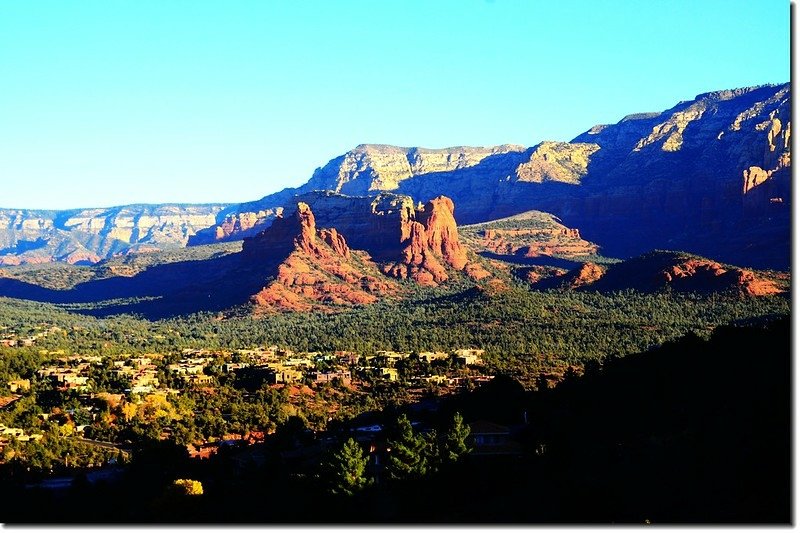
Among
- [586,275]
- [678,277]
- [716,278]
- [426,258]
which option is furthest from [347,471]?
[426,258]

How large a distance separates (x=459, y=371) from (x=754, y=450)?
2274 inches

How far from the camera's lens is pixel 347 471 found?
138 ft

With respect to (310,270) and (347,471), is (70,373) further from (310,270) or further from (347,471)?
Result: (310,270)

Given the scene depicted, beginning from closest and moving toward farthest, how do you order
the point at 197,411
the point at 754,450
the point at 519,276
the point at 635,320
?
the point at 754,450 → the point at 197,411 → the point at 635,320 → the point at 519,276

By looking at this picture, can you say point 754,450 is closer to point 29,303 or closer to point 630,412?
point 630,412

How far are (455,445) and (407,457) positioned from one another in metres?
2.55

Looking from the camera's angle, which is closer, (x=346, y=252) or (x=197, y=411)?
(x=197, y=411)

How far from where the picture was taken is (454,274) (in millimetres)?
191500

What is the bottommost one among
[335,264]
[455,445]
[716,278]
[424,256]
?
[455,445]

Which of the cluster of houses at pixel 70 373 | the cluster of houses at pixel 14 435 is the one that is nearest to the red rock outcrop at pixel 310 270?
the cluster of houses at pixel 70 373

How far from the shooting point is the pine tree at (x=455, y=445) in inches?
1747

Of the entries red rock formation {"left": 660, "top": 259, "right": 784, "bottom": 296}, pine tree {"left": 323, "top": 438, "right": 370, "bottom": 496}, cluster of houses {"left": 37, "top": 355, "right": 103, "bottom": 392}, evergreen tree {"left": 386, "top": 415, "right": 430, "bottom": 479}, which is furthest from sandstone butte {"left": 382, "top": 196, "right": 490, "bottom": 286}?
pine tree {"left": 323, "top": 438, "right": 370, "bottom": 496}

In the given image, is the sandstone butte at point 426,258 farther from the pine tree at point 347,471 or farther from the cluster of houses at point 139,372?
the pine tree at point 347,471

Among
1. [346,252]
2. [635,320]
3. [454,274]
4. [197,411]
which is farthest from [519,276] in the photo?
[197,411]
